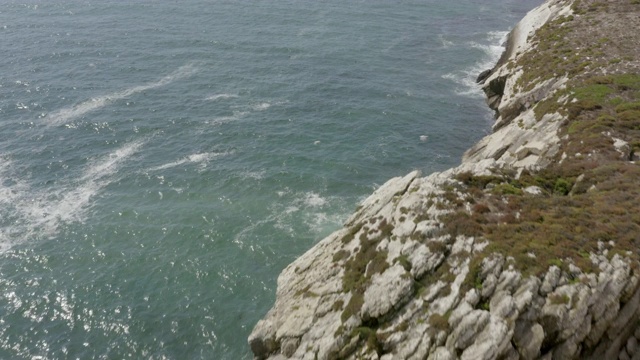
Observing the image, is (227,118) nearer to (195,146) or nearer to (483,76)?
(195,146)

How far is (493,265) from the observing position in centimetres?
2897

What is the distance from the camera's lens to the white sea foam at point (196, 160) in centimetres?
6966

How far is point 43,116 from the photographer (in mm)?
83188

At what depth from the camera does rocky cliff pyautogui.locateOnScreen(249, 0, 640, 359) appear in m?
26.5

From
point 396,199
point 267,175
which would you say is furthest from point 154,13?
point 396,199

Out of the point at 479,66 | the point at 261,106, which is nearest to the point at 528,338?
the point at 261,106

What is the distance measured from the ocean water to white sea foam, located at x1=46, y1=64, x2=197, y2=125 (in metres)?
0.43

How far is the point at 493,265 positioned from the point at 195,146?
54.2 meters

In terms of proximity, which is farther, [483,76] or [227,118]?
[483,76]

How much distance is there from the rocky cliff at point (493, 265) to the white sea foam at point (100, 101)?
58.6 metres

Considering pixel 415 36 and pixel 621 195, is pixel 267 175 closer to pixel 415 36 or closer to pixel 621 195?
pixel 621 195

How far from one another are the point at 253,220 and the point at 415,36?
7087cm

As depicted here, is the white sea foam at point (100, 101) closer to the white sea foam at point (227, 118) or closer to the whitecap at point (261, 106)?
the white sea foam at point (227, 118)

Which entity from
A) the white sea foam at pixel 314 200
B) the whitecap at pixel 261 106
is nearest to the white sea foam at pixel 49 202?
the whitecap at pixel 261 106
